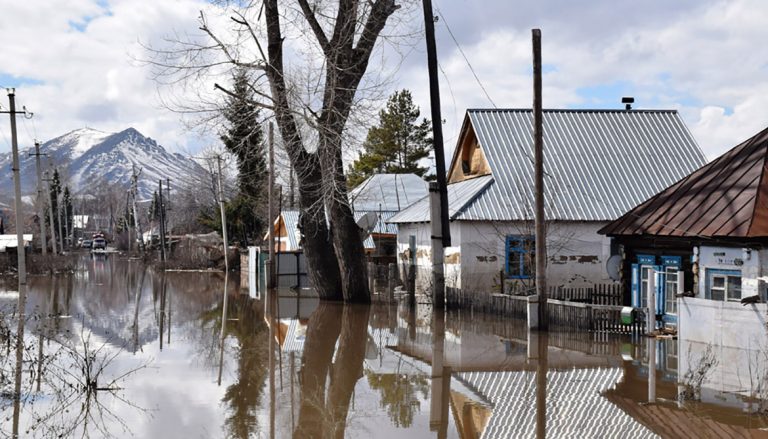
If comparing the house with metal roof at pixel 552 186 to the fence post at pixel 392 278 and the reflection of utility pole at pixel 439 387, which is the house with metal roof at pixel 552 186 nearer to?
the fence post at pixel 392 278

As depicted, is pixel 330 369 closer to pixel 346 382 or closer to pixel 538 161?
pixel 346 382

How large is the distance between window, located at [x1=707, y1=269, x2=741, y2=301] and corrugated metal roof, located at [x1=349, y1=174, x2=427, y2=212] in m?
26.8

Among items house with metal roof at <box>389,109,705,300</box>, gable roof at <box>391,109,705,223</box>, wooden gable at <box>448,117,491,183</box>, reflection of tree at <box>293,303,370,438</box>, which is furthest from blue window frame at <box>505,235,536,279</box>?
reflection of tree at <box>293,303,370,438</box>

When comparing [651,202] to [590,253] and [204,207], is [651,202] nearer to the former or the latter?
[590,253]

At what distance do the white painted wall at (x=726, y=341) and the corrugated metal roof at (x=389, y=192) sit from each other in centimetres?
2866

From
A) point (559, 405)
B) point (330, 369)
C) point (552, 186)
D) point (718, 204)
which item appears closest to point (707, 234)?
point (718, 204)

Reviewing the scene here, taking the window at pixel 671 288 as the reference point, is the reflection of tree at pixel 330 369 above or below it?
below

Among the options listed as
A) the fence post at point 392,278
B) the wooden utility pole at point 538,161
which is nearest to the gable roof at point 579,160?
the fence post at point 392,278

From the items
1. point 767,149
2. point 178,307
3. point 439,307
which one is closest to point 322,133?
point 439,307

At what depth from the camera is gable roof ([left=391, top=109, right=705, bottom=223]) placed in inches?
1137

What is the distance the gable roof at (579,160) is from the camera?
2888cm

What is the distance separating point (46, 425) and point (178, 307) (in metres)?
17.6

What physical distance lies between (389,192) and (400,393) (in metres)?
35.1

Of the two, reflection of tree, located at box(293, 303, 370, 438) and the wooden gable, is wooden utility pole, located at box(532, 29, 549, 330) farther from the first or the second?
the wooden gable
